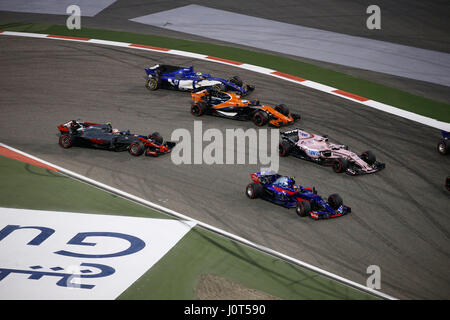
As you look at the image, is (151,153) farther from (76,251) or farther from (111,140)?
(76,251)

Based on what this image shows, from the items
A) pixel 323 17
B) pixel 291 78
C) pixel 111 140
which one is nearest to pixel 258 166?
pixel 111 140

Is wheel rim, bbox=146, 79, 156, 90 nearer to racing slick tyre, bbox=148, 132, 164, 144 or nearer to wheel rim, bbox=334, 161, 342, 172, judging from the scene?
racing slick tyre, bbox=148, 132, 164, 144

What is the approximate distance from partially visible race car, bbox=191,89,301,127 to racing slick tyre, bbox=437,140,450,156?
471 cm

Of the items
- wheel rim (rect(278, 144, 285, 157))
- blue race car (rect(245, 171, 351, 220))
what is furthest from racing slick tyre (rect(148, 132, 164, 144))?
blue race car (rect(245, 171, 351, 220))

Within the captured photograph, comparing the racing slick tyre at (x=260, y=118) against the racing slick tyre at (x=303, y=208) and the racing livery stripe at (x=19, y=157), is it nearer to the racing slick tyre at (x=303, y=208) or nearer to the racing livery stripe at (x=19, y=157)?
the racing slick tyre at (x=303, y=208)

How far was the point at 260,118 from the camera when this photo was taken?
1936cm

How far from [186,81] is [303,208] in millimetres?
9874

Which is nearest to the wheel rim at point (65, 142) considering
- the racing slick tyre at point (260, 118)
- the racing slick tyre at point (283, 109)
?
the racing slick tyre at point (260, 118)

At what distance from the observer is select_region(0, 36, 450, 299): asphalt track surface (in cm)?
1296

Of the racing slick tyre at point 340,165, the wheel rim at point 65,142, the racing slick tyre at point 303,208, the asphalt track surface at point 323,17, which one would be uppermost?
the asphalt track surface at point 323,17

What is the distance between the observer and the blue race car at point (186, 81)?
2188cm

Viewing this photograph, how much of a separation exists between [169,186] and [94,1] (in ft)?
74.5

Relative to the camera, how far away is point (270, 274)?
1209cm

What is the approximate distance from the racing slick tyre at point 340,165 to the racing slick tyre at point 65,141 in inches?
316
